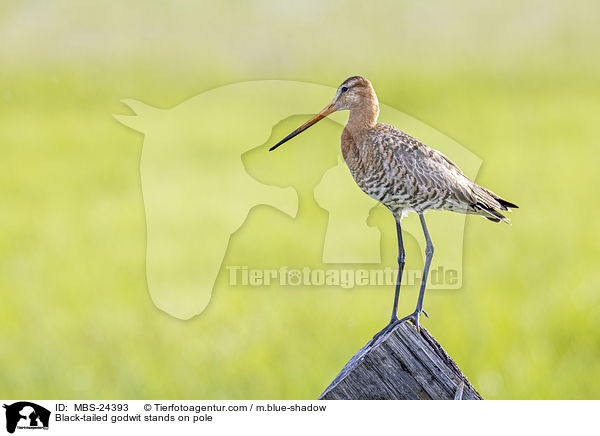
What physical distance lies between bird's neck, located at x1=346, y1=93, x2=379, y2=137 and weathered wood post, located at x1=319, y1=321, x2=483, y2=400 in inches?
22.2

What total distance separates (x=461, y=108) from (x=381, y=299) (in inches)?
146

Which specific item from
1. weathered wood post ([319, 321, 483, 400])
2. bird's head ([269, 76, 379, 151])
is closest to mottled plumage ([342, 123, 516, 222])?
bird's head ([269, 76, 379, 151])

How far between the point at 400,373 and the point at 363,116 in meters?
0.71

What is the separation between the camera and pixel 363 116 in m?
2.02

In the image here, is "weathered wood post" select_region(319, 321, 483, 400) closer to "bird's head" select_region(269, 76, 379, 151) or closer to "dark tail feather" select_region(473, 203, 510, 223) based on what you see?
"dark tail feather" select_region(473, 203, 510, 223)

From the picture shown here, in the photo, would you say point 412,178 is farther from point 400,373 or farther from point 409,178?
point 400,373

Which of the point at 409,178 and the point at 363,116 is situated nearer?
the point at 363,116

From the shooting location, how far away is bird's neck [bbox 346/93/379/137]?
1991 mm

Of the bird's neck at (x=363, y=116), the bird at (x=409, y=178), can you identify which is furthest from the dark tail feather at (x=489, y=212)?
the bird's neck at (x=363, y=116)

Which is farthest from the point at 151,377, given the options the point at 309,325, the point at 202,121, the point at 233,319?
the point at 202,121

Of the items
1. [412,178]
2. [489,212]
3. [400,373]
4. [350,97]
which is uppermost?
[350,97]

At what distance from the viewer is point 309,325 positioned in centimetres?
509

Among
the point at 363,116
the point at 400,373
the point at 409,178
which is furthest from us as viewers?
the point at 409,178

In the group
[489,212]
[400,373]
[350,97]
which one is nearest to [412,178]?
[489,212]
